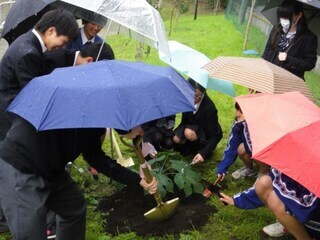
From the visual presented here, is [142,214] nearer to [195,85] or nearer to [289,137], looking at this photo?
[195,85]

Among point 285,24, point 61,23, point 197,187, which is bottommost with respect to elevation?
point 197,187

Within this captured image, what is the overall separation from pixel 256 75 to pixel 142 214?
1510 millimetres

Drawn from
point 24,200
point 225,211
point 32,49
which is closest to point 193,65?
point 225,211

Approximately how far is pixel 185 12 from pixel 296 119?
1892 centimetres

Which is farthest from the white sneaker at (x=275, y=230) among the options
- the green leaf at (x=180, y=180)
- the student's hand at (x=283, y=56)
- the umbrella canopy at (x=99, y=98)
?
the student's hand at (x=283, y=56)

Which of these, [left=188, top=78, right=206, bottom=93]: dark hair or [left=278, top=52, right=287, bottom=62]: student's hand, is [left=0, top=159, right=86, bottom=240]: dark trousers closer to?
[left=188, top=78, right=206, bottom=93]: dark hair

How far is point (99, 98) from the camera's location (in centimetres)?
199

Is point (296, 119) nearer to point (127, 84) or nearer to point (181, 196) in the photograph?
point (127, 84)

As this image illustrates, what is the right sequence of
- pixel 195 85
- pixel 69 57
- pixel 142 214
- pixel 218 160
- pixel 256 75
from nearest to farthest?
pixel 69 57 → pixel 256 75 → pixel 142 214 → pixel 195 85 → pixel 218 160

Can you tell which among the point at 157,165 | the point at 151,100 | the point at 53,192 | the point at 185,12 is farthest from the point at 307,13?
the point at 185,12

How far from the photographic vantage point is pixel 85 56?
3.09 m

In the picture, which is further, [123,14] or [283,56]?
[283,56]

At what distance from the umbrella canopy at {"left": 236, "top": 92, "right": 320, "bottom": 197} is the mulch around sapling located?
3.96 feet

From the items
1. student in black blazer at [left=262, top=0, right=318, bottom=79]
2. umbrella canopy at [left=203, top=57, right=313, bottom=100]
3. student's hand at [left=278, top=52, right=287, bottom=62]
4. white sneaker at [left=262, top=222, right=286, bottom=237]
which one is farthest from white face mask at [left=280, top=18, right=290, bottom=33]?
white sneaker at [left=262, top=222, right=286, bottom=237]
